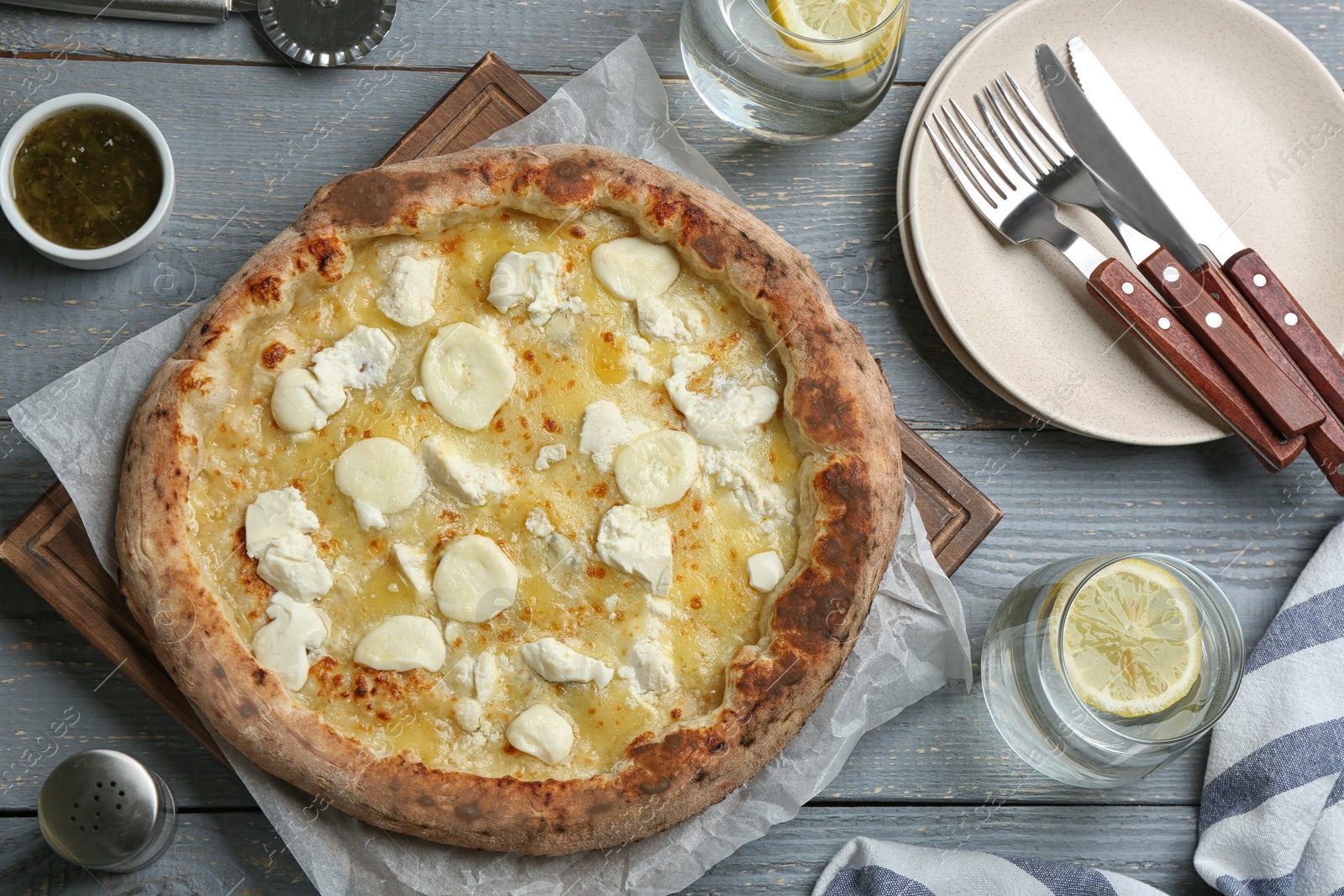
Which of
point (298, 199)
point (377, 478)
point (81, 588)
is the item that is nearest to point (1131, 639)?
point (377, 478)

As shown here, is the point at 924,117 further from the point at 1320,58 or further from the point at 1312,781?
the point at 1312,781

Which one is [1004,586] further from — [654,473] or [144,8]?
[144,8]

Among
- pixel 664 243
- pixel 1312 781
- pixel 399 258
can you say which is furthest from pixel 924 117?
pixel 1312 781

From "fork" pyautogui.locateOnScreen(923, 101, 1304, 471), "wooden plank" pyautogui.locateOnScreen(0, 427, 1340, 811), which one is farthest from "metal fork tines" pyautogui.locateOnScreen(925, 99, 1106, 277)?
"wooden plank" pyautogui.locateOnScreen(0, 427, 1340, 811)

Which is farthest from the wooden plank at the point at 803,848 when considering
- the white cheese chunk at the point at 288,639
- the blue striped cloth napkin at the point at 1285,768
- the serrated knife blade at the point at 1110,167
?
the serrated knife blade at the point at 1110,167

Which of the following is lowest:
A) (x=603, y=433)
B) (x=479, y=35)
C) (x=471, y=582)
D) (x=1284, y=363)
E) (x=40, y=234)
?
(x=471, y=582)

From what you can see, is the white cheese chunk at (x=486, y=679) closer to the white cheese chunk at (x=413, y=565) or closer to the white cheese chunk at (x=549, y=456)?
the white cheese chunk at (x=413, y=565)

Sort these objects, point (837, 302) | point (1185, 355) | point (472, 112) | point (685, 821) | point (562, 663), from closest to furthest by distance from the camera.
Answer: point (562, 663) → point (685, 821) → point (1185, 355) → point (472, 112) → point (837, 302)
